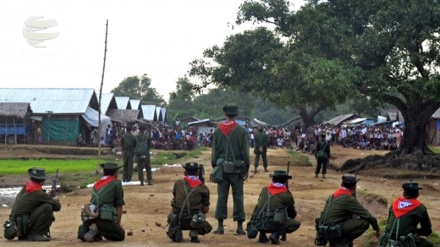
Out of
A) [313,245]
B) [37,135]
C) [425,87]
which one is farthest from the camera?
[37,135]

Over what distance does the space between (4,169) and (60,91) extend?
1006 inches

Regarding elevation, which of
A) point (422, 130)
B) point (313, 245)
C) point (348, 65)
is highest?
point (348, 65)

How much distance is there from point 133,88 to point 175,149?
6483cm

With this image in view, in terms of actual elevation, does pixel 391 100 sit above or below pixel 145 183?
above

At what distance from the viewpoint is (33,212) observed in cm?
1127

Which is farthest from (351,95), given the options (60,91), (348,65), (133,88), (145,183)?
(133,88)

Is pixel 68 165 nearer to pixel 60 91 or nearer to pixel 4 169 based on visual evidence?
pixel 4 169

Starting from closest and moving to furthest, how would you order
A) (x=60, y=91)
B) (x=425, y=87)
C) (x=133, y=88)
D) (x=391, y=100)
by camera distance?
1. (x=425, y=87)
2. (x=391, y=100)
3. (x=60, y=91)
4. (x=133, y=88)

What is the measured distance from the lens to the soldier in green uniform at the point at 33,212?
1119 cm

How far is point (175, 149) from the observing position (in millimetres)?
51594

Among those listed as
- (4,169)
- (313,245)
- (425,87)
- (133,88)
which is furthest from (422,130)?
(133,88)

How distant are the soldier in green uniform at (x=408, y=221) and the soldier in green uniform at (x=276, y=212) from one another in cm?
176

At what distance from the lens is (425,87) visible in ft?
88.3

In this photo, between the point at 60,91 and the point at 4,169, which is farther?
the point at 60,91
